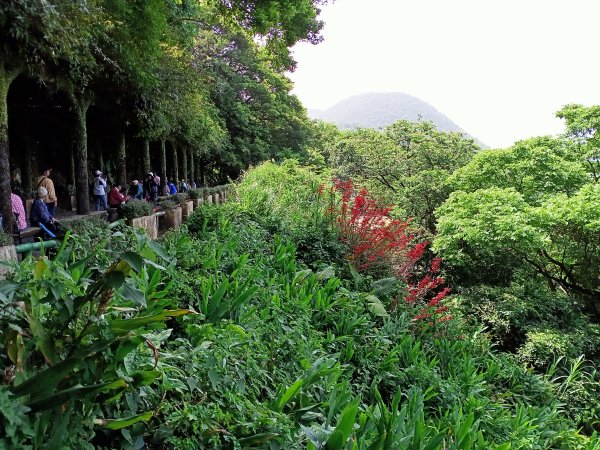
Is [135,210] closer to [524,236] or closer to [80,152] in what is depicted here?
[80,152]

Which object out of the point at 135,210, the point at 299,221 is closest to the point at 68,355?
the point at 135,210

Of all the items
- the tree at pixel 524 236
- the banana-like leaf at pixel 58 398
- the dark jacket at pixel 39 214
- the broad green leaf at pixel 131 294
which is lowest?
the tree at pixel 524 236

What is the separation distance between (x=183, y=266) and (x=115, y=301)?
1.64 metres

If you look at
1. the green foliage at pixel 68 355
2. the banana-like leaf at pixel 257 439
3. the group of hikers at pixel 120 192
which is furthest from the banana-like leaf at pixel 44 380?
the group of hikers at pixel 120 192

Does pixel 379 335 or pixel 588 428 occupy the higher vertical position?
pixel 379 335

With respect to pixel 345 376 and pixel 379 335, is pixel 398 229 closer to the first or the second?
pixel 379 335

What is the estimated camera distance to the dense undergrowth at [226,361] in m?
1.45

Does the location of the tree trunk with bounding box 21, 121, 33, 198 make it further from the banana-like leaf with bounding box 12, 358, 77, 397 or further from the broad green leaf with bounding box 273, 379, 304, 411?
the banana-like leaf with bounding box 12, 358, 77, 397

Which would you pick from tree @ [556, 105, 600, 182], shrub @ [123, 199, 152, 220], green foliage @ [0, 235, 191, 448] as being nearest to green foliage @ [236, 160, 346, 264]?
shrub @ [123, 199, 152, 220]

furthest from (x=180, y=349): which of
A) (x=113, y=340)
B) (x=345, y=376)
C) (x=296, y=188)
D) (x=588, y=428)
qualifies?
(x=296, y=188)

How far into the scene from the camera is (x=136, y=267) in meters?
1.38

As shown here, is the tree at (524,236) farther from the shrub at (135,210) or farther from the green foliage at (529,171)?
the shrub at (135,210)

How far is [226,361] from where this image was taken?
7.16 feet

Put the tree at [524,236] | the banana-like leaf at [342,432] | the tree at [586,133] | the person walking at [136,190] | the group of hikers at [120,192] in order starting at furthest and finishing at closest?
the tree at [586,133] → the person walking at [136,190] → the tree at [524,236] → the group of hikers at [120,192] → the banana-like leaf at [342,432]
